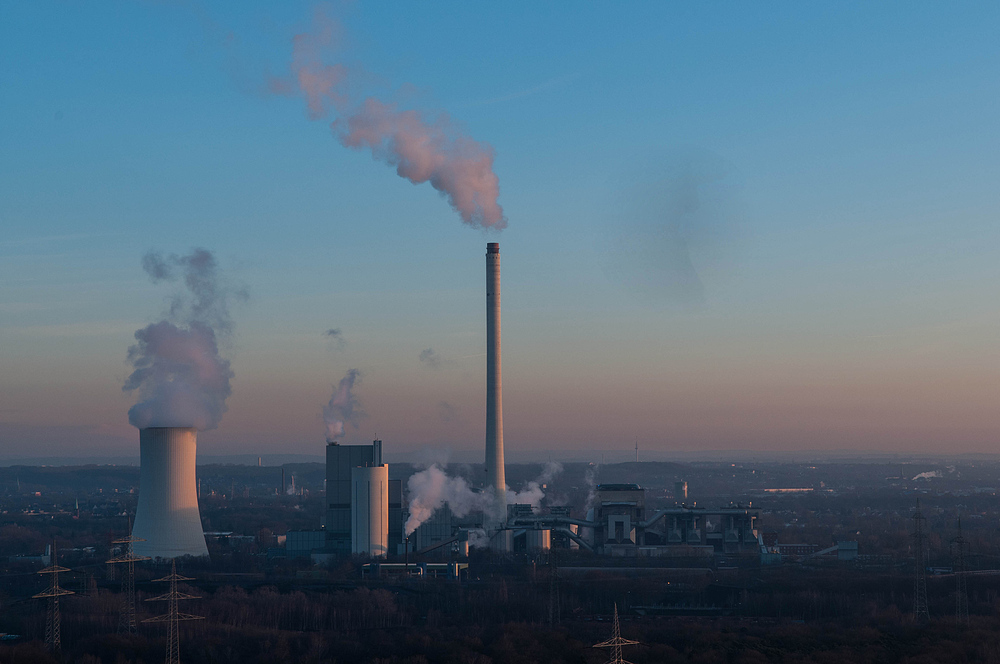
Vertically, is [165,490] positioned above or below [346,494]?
above

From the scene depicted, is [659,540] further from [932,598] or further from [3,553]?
[3,553]

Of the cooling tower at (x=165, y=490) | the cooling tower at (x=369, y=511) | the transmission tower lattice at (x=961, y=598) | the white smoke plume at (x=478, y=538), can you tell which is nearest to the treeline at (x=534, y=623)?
the transmission tower lattice at (x=961, y=598)

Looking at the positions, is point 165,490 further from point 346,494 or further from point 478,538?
point 478,538

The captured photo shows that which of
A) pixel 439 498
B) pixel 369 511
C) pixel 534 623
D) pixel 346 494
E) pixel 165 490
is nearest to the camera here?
pixel 534 623

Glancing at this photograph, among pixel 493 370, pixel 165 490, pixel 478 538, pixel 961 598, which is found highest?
pixel 493 370

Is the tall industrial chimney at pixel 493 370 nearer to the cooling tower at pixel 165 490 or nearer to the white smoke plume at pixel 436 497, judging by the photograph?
the white smoke plume at pixel 436 497

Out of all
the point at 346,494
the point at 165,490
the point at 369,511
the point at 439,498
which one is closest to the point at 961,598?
the point at 439,498

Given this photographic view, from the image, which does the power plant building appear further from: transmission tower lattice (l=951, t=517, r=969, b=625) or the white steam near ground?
transmission tower lattice (l=951, t=517, r=969, b=625)

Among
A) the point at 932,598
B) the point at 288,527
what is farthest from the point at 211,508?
the point at 932,598
